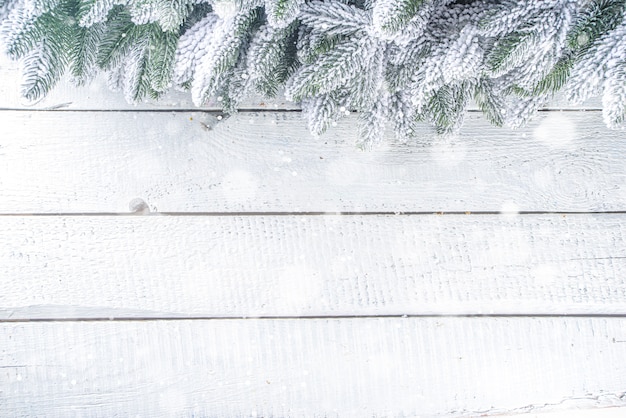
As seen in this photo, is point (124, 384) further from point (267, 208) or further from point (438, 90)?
point (438, 90)

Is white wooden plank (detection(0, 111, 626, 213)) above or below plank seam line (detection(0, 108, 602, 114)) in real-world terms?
below

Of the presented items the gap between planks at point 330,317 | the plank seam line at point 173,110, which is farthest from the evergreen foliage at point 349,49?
the gap between planks at point 330,317

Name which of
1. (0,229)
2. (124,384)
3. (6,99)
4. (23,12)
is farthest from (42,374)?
(23,12)

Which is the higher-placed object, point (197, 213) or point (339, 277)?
point (197, 213)

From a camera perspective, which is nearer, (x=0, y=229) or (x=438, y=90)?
(x=438, y=90)

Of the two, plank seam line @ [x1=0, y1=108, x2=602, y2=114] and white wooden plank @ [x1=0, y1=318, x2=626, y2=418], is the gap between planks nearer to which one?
white wooden plank @ [x1=0, y1=318, x2=626, y2=418]

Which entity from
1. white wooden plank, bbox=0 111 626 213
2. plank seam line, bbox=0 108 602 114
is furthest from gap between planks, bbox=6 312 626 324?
plank seam line, bbox=0 108 602 114

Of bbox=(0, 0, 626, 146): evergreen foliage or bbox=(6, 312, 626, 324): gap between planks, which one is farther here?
bbox=(6, 312, 626, 324): gap between planks

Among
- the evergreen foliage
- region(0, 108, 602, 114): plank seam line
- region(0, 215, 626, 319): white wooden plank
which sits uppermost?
region(0, 108, 602, 114): plank seam line
